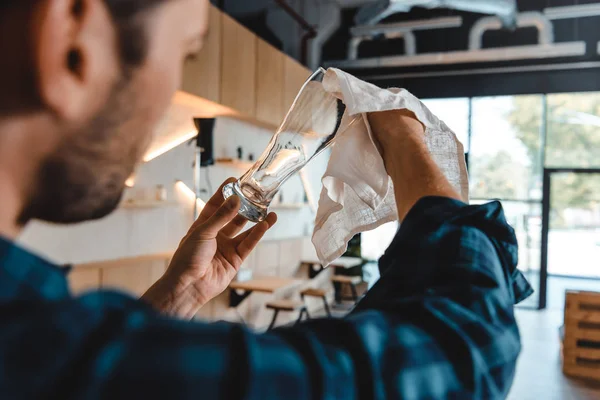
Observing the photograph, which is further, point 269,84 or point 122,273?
point 269,84

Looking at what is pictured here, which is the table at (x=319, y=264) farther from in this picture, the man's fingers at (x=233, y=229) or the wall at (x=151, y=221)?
the man's fingers at (x=233, y=229)

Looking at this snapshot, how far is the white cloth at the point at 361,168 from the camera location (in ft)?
2.12

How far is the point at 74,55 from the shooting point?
0.30 metres

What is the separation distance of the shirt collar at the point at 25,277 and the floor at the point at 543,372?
404 cm

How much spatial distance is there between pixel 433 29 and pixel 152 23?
6918mm

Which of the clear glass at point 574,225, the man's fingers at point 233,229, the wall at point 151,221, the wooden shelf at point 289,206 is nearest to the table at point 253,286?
the wall at point 151,221

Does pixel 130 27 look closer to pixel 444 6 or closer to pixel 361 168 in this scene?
pixel 361 168

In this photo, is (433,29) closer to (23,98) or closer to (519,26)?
(519,26)

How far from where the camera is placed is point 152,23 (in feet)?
1.05

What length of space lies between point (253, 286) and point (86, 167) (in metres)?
4.08

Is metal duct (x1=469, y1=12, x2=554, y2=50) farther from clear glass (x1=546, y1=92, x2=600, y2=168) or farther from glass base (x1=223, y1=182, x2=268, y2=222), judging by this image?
glass base (x1=223, y1=182, x2=268, y2=222)

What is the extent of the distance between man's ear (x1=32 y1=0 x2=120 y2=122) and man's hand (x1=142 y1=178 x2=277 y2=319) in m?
0.37

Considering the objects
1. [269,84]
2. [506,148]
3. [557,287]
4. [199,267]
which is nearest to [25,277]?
[199,267]

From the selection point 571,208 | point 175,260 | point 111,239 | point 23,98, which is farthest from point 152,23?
point 571,208
